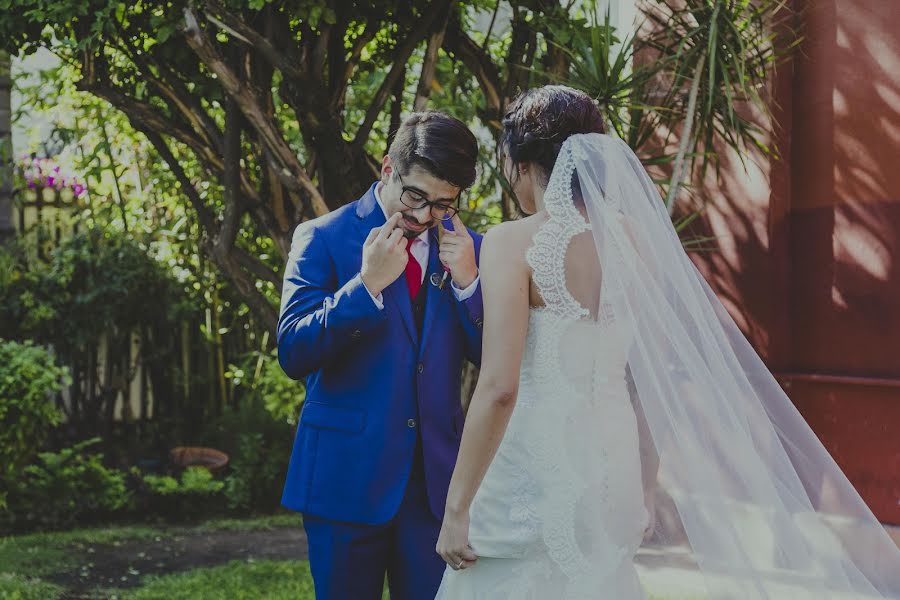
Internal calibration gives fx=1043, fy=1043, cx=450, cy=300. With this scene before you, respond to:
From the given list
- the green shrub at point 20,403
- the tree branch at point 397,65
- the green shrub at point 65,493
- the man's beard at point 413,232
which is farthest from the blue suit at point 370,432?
the green shrub at point 65,493

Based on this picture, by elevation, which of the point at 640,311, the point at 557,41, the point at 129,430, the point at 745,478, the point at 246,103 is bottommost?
the point at 129,430

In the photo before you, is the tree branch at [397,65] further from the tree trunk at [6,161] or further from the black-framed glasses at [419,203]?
the tree trunk at [6,161]

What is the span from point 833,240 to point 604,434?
10.7 ft

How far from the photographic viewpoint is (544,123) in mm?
2344

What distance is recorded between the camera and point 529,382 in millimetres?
2365

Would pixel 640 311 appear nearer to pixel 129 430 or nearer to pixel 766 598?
pixel 766 598

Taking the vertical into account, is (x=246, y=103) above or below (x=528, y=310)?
above

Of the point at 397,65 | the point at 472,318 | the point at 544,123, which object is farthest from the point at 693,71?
the point at 544,123

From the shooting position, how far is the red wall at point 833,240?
16.2 feet

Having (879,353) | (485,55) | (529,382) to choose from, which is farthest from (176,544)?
(529,382)

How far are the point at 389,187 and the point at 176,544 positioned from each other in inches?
171

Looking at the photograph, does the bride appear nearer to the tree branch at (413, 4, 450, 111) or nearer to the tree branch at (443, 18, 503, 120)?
the tree branch at (413, 4, 450, 111)

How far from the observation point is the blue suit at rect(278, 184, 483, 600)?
2.62m

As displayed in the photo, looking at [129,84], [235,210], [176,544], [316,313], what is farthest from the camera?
[176,544]
